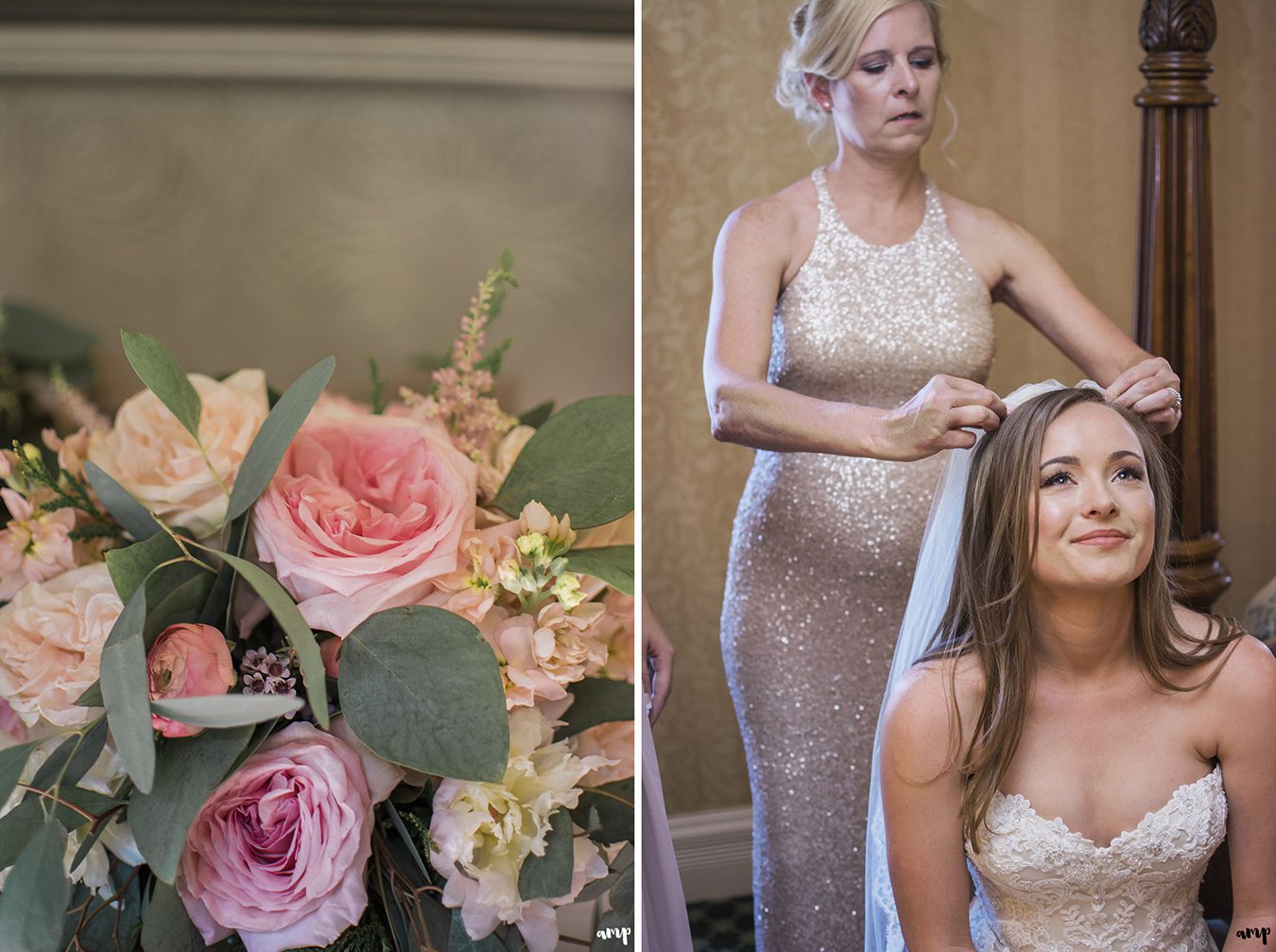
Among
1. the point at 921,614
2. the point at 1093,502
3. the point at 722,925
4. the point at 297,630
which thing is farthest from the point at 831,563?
the point at 297,630

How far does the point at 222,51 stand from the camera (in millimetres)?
757

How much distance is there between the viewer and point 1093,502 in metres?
0.67

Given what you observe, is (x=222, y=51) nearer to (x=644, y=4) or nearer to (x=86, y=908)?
(x=644, y=4)

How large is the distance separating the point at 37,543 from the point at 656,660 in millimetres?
428

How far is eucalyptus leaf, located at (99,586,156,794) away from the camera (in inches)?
19.7

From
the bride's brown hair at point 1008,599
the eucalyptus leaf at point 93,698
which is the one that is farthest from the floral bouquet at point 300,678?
the bride's brown hair at point 1008,599

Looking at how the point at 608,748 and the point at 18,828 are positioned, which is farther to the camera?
the point at 608,748

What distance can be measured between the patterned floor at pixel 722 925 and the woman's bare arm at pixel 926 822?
14 cm

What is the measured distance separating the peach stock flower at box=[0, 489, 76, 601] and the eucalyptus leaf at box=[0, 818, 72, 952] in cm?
17

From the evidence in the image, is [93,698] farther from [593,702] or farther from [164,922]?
[593,702]

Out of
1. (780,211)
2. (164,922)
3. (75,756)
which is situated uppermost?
(780,211)

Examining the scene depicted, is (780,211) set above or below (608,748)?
above

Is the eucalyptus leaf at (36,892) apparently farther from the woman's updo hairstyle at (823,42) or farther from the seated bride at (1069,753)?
the woman's updo hairstyle at (823,42)

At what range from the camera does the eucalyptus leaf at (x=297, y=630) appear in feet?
1.67
